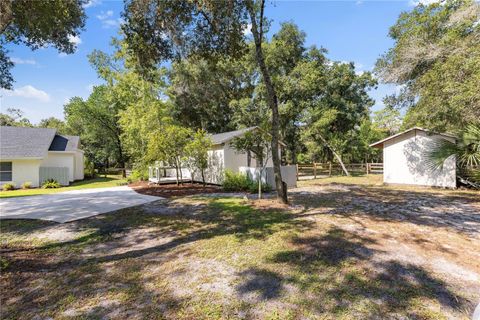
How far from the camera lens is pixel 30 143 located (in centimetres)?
1728

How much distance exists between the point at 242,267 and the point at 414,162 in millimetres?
14621

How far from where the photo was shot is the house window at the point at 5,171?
16.2m

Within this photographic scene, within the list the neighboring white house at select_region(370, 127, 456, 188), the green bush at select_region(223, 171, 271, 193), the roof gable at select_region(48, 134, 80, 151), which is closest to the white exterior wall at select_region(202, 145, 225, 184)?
the green bush at select_region(223, 171, 271, 193)

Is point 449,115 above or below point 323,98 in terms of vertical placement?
below

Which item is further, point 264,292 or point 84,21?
point 84,21

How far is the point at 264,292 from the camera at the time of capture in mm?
3230

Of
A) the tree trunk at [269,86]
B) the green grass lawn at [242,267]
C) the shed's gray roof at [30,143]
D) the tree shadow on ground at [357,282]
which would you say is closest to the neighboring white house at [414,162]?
the green grass lawn at [242,267]

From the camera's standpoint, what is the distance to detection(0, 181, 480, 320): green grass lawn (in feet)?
9.66

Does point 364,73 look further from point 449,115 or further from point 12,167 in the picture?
point 12,167

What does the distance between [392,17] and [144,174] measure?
787 inches

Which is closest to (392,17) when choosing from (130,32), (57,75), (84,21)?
(130,32)

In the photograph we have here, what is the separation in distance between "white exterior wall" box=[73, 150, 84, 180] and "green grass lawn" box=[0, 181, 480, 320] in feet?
48.9

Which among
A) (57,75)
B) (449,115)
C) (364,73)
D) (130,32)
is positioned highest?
(364,73)

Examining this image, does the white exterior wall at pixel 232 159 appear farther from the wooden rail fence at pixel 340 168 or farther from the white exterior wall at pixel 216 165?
the wooden rail fence at pixel 340 168
